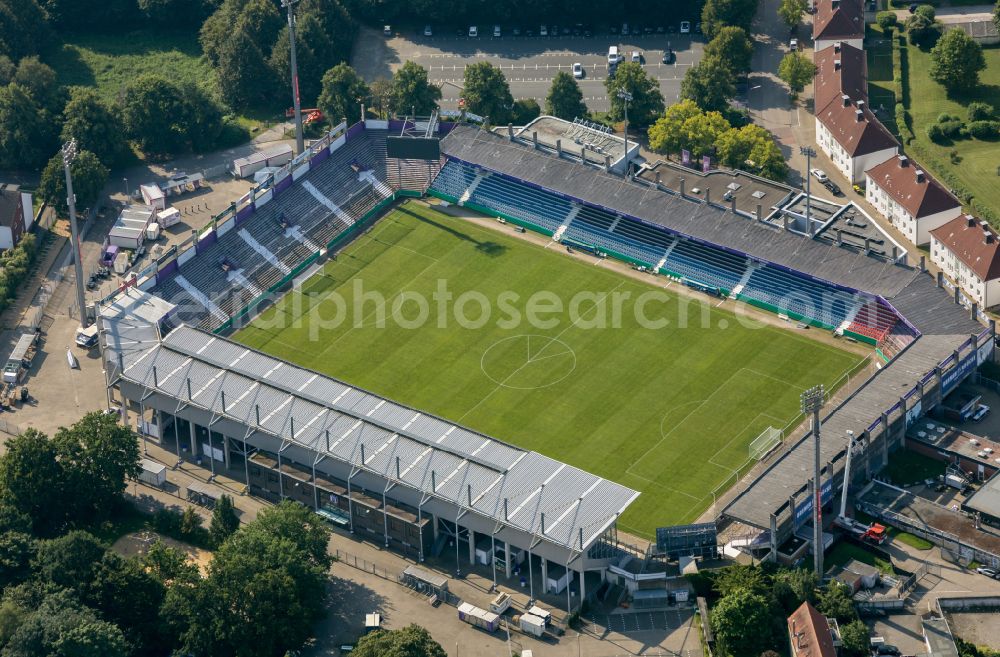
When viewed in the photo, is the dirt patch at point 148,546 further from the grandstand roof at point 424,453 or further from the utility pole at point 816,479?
the utility pole at point 816,479

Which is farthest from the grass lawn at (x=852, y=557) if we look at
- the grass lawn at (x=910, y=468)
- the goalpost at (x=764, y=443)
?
the goalpost at (x=764, y=443)

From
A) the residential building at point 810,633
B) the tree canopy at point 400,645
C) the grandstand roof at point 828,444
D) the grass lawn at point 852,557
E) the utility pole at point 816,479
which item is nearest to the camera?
the residential building at point 810,633

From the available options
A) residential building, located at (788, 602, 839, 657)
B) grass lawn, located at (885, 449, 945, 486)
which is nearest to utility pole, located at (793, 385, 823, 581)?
residential building, located at (788, 602, 839, 657)

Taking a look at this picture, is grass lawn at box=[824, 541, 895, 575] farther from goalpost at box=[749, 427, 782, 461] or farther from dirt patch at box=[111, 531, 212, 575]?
dirt patch at box=[111, 531, 212, 575]

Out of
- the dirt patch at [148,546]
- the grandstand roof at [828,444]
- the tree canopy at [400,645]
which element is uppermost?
the grandstand roof at [828,444]

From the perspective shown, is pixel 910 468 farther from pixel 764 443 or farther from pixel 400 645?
pixel 400 645

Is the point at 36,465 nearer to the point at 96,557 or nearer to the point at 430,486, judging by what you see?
the point at 96,557
